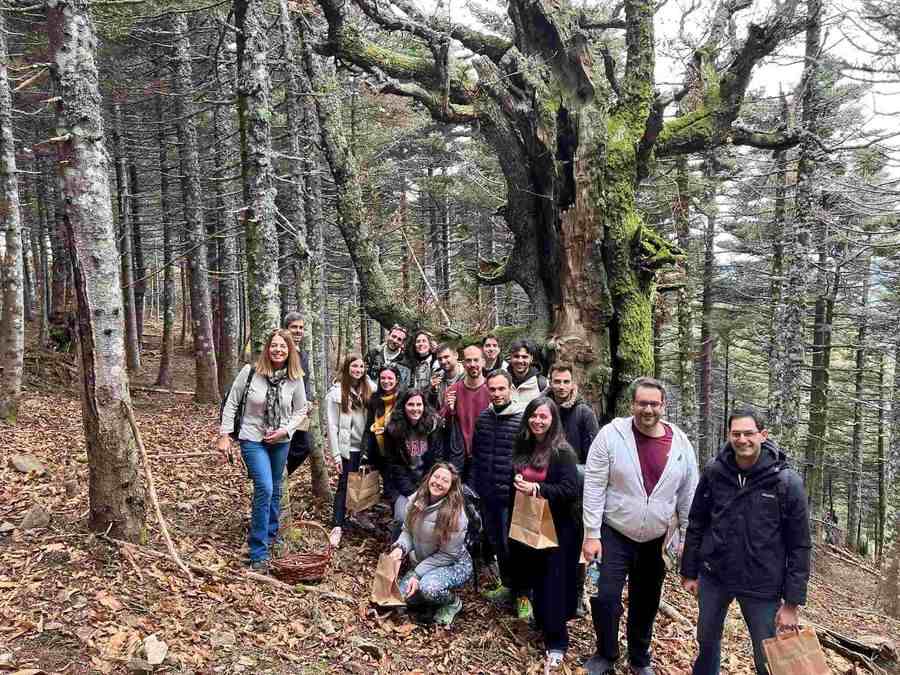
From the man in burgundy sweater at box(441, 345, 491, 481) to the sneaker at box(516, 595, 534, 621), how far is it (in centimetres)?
121

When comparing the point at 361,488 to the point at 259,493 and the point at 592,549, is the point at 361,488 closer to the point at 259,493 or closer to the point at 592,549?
the point at 259,493

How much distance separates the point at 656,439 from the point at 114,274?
4.20 meters

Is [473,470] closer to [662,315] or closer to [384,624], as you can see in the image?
[384,624]

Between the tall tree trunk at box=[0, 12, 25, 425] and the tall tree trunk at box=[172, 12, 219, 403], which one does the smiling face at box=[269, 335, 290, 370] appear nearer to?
the tall tree trunk at box=[0, 12, 25, 425]

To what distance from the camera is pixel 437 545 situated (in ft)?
16.0

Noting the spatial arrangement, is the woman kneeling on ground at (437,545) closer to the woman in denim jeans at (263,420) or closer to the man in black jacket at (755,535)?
the woman in denim jeans at (263,420)

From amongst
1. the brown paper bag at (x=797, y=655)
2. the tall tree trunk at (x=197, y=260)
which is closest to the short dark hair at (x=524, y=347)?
the brown paper bag at (x=797, y=655)

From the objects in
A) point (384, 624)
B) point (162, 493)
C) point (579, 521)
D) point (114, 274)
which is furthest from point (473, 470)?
point (162, 493)

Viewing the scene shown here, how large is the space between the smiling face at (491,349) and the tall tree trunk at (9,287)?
7.43 metres

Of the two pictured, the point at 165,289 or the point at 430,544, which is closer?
the point at 430,544

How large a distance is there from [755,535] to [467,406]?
9.48 feet

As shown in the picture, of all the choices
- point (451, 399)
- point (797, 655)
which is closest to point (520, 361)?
point (451, 399)

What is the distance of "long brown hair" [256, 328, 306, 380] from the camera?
4949 mm

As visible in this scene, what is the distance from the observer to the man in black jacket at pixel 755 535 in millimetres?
3455
